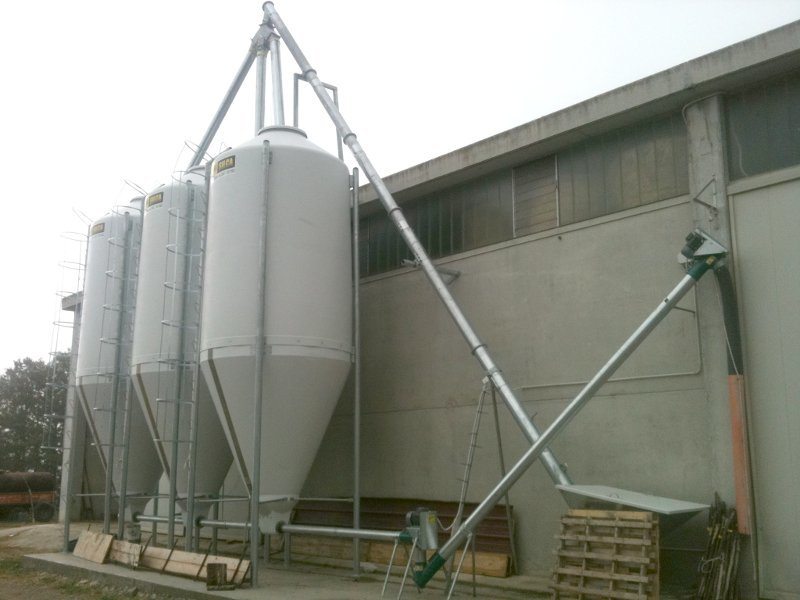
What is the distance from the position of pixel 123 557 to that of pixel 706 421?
420 inches

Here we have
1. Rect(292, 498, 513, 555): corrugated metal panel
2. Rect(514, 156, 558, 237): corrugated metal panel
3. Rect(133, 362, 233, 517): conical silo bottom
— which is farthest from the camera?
Rect(133, 362, 233, 517): conical silo bottom

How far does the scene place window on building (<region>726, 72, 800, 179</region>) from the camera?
1046 centimetres

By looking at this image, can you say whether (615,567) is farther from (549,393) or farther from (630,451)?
(549,393)

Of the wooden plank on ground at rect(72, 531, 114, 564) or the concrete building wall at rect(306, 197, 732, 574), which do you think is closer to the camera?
the concrete building wall at rect(306, 197, 732, 574)

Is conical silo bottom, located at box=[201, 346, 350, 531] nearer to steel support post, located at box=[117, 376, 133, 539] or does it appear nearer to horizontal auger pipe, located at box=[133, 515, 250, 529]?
horizontal auger pipe, located at box=[133, 515, 250, 529]

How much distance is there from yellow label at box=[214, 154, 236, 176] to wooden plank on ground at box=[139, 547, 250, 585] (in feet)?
22.7

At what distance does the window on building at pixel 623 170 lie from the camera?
11773 millimetres

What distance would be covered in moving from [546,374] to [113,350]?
10.3m

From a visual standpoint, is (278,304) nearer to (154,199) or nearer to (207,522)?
(207,522)

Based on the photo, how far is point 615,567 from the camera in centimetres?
940

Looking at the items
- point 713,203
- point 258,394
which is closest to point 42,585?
point 258,394

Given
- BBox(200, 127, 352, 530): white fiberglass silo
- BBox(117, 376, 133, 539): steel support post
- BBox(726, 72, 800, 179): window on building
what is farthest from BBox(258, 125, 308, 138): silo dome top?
BBox(726, 72, 800, 179): window on building

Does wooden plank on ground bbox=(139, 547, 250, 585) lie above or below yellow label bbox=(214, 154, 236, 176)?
below

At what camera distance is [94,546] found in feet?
49.7
